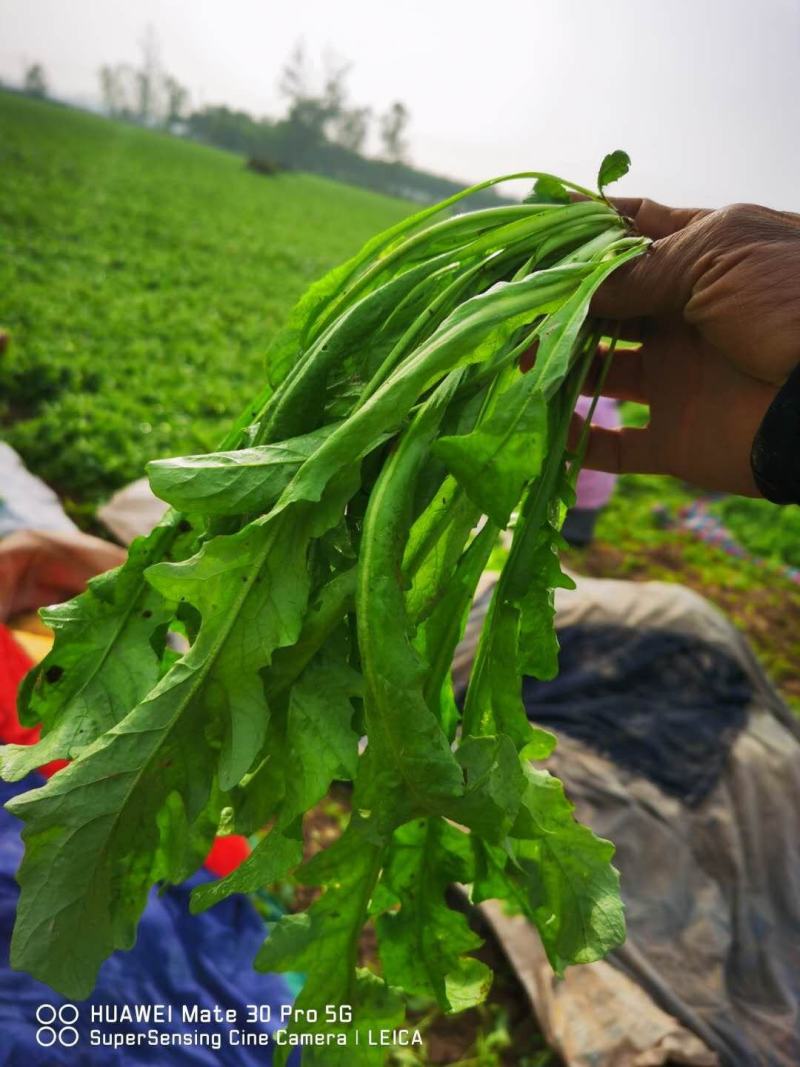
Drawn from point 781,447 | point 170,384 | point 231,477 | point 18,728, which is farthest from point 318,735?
point 170,384

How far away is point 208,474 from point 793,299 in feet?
2.86

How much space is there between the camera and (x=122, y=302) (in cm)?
812

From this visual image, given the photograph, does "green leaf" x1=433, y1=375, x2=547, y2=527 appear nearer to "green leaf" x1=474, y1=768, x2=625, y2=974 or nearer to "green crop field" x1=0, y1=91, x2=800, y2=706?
"green leaf" x1=474, y1=768, x2=625, y2=974

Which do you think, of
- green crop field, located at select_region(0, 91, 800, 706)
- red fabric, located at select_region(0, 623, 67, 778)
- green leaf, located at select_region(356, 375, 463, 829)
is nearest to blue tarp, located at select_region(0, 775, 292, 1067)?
red fabric, located at select_region(0, 623, 67, 778)

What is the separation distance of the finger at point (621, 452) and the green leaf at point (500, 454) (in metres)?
0.96

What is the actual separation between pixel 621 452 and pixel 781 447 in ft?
1.96

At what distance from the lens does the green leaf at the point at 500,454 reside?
89 cm

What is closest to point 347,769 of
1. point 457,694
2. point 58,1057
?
point 58,1057

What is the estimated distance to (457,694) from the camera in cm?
307

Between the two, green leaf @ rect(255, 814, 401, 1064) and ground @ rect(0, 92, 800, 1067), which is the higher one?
green leaf @ rect(255, 814, 401, 1064)

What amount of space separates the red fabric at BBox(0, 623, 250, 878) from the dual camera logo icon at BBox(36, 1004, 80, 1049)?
0.46 m

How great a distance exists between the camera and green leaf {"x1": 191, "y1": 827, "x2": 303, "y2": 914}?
3.17 ft

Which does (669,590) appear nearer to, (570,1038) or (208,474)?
(570,1038)

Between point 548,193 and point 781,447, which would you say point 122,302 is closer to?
point 548,193
